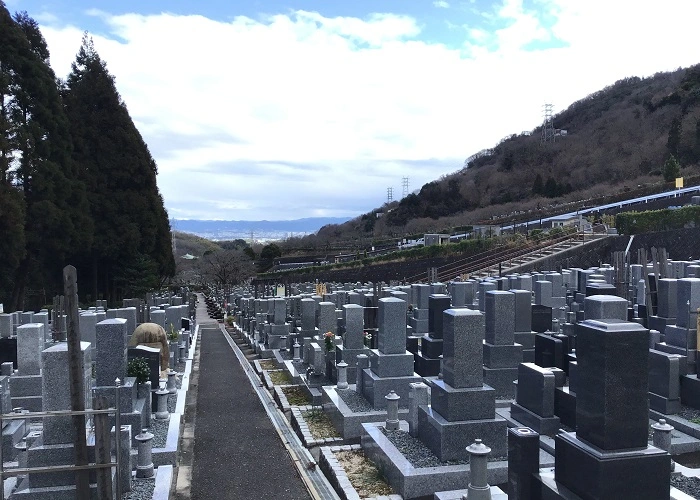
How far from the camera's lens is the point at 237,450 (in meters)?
7.89

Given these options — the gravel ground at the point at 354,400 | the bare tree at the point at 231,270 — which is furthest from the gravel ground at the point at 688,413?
the bare tree at the point at 231,270

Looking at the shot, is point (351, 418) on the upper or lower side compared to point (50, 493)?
lower

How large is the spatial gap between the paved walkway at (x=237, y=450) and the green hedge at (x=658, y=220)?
21229 millimetres

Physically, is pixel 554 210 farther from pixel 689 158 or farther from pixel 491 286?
pixel 491 286

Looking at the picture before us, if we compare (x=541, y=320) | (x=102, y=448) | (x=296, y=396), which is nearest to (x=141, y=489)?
(x=102, y=448)

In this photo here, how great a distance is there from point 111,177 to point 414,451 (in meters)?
23.8

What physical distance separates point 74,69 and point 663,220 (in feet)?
98.0

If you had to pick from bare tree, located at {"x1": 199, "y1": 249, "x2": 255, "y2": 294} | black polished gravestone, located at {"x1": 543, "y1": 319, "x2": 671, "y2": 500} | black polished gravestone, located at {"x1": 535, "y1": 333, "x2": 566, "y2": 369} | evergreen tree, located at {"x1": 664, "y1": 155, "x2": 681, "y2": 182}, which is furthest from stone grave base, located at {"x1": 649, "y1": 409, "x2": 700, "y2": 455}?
bare tree, located at {"x1": 199, "y1": 249, "x2": 255, "y2": 294}

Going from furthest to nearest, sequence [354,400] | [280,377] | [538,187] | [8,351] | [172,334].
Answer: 1. [538,187]
2. [172,334]
3. [280,377]
4. [8,351]
5. [354,400]

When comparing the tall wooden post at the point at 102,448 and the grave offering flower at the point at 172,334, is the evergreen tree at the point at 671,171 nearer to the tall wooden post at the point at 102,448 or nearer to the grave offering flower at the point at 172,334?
the grave offering flower at the point at 172,334

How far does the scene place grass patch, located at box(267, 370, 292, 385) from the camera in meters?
12.0

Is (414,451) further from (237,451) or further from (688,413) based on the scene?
(688,413)

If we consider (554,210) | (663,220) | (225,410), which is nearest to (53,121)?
(225,410)

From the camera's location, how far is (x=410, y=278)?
33.1 metres
